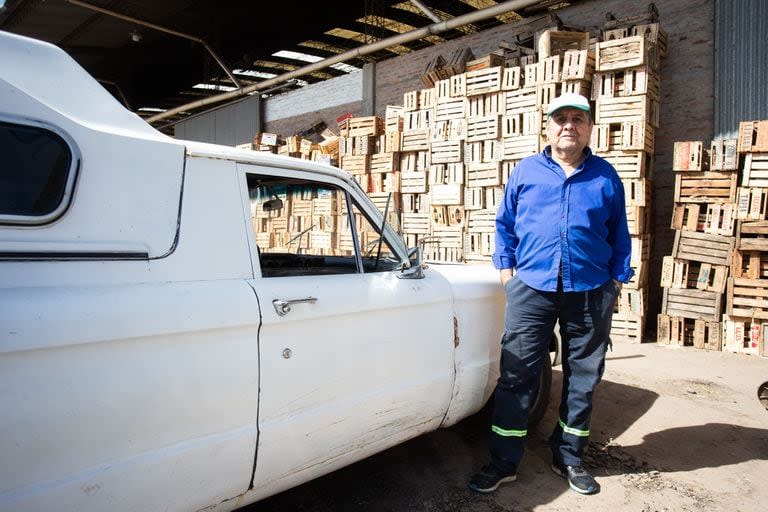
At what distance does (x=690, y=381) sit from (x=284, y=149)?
35.5ft

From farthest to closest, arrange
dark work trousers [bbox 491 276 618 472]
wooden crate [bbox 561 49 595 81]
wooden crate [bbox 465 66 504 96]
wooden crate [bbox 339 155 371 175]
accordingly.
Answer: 1. wooden crate [bbox 339 155 371 175]
2. wooden crate [bbox 465 66 504 96]
3. wooden crate [bbox 561 49 595 81]
4. dark work trousers [bbox 491 276 618 472]

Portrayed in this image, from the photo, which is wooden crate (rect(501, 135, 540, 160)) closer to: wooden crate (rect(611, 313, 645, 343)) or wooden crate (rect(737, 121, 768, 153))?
wooden crate (rect(737, 121, 768, 153))

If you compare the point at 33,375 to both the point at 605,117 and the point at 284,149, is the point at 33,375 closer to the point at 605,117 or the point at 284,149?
the point at 605,117

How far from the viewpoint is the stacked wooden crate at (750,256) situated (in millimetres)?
6746

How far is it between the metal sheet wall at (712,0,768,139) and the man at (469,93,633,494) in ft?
20.7

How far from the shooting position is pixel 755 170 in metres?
6.82

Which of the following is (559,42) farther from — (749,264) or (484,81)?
(749,264)

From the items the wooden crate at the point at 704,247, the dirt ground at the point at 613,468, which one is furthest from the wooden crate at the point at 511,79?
the dirt ground at the point at 613,468

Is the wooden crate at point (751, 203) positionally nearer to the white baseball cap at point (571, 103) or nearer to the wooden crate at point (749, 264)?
the wooden crate at point (749, 264)

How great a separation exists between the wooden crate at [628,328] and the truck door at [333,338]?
556cm

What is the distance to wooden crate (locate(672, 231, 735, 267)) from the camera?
23.1 feet

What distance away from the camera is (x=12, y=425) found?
5.25 feet

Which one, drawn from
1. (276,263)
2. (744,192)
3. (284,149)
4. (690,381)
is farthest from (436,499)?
(284,149)

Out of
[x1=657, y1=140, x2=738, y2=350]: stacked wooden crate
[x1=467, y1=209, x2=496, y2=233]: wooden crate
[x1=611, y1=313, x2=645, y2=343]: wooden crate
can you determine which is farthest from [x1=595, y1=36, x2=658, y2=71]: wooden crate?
[x1=611, y1=313, x2=645, y2=343]: wooden crate
